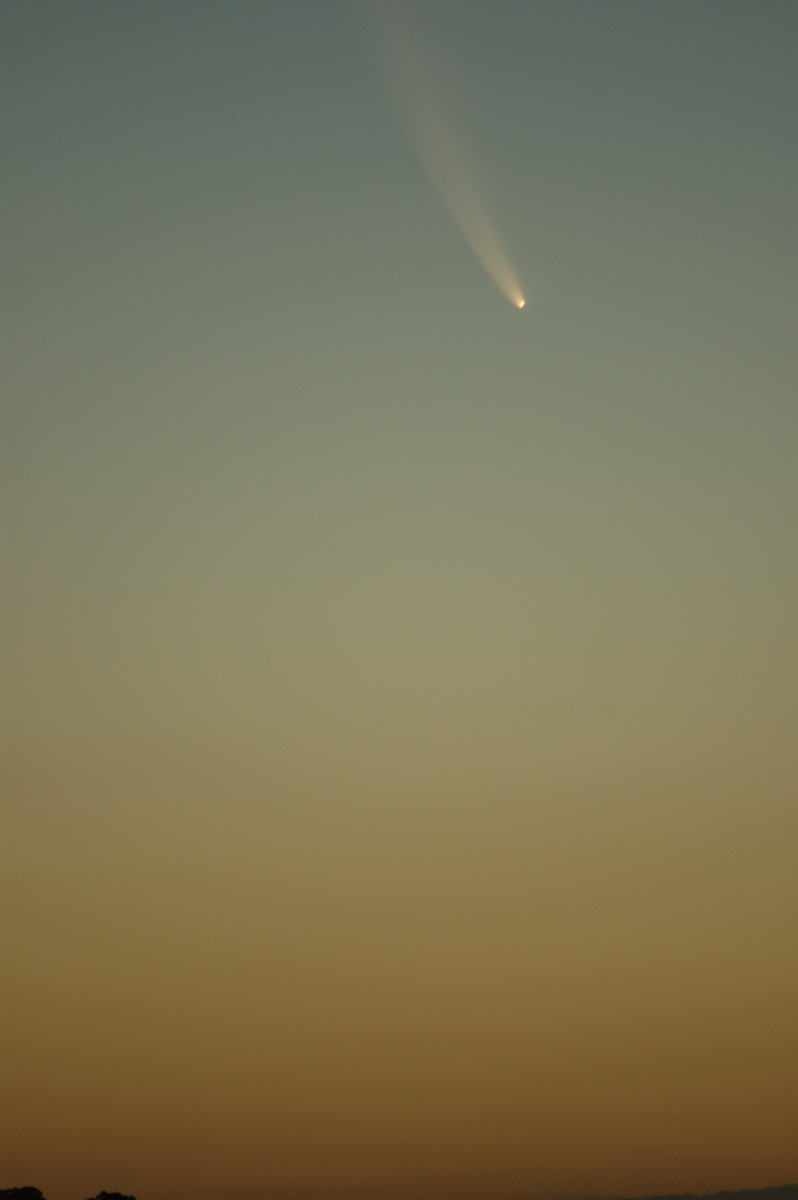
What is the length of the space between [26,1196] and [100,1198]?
6.92 m

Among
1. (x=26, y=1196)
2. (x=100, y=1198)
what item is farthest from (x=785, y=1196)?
(x=26, y=1196)

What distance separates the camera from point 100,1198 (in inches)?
2505

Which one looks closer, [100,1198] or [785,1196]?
[100,1198]

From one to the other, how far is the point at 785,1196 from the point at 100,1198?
9566cm

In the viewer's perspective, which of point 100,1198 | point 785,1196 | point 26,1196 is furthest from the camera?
point 785,1196

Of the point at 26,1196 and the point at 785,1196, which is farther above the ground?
the point at 26,1196

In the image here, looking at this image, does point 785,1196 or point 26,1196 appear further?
point 785,1196

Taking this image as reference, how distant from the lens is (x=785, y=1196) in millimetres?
102500

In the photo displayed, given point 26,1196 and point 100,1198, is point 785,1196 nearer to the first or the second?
point 100,1198

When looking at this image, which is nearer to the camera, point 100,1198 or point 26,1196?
point 26,1196

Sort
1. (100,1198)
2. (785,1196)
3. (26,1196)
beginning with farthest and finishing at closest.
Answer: (785,1196) → (100,1198) → (26,1196)

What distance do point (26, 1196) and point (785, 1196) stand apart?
10227 centimetres

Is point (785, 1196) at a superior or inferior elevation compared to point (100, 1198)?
inferior
